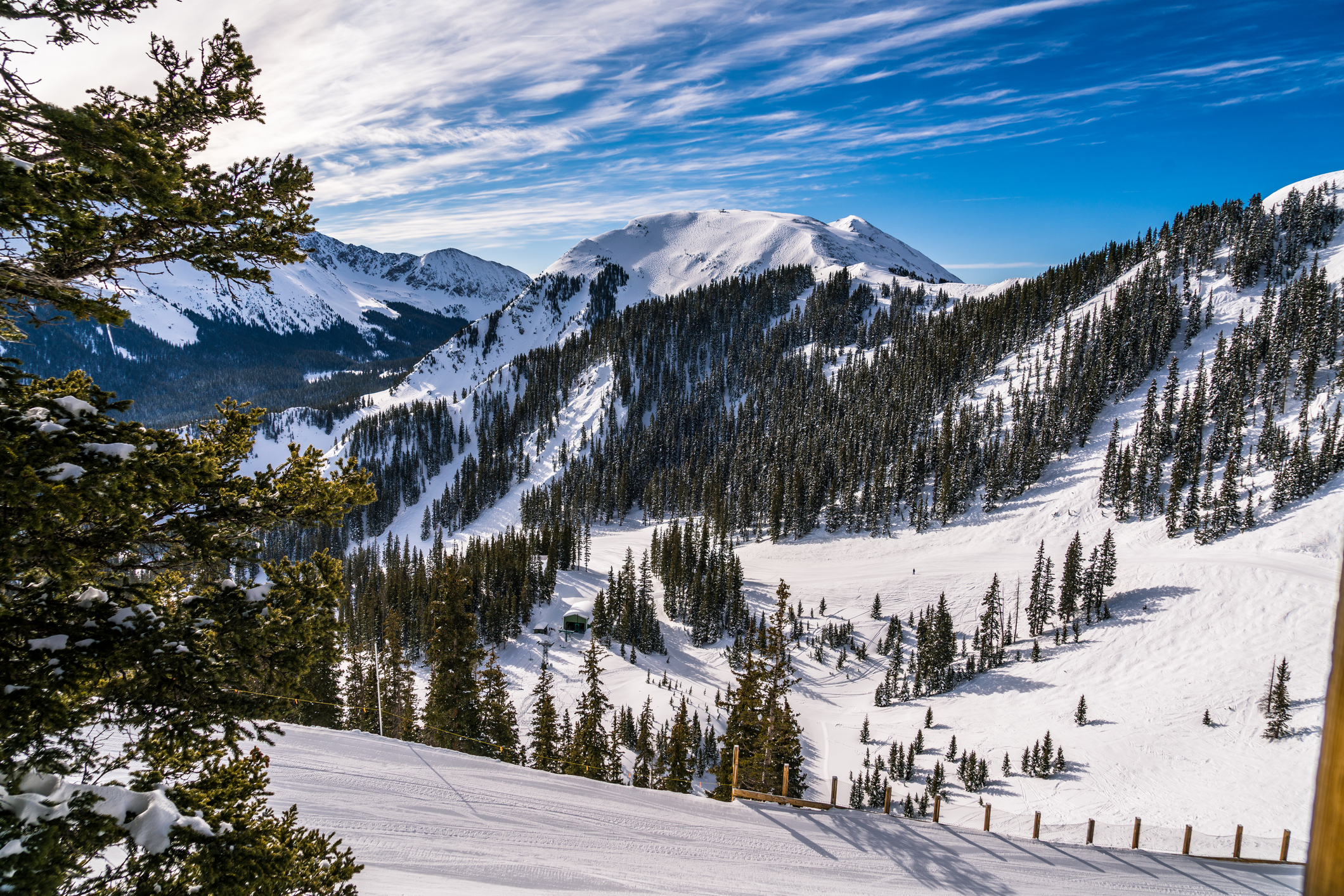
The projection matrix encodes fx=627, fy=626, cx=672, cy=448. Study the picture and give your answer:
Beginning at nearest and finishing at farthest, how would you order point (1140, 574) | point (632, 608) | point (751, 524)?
point (1140, 574) < point (632, 608) < point (751, 524)

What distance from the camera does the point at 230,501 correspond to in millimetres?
5910

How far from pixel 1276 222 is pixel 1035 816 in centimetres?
14479

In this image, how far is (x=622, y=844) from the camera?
13117mm

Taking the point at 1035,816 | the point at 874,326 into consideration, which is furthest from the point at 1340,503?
the point at 874,326

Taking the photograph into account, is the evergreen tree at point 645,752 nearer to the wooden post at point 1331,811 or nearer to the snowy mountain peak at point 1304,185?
the wooden post at point 1331,811

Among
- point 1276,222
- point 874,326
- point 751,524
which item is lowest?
point 751,524

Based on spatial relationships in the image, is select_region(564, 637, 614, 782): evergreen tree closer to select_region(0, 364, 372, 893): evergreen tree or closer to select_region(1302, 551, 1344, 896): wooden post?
select_region(0, 364, 372, 893): evergreen tree

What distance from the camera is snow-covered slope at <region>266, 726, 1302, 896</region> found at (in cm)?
1187

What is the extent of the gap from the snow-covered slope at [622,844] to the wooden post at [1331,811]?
12396 millimetres

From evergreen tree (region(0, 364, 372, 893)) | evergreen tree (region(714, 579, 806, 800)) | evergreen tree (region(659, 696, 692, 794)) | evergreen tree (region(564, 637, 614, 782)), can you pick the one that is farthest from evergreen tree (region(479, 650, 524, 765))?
evergreen tree (region(0, 364, 372, 893))

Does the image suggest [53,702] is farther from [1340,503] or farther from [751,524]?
[751,524]

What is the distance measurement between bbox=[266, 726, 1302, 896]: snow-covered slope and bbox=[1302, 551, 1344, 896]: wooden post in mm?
12396

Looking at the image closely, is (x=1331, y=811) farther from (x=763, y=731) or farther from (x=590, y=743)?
(x=590, y=743)

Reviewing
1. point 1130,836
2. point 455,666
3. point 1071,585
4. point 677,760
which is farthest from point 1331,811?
point 1071,585
